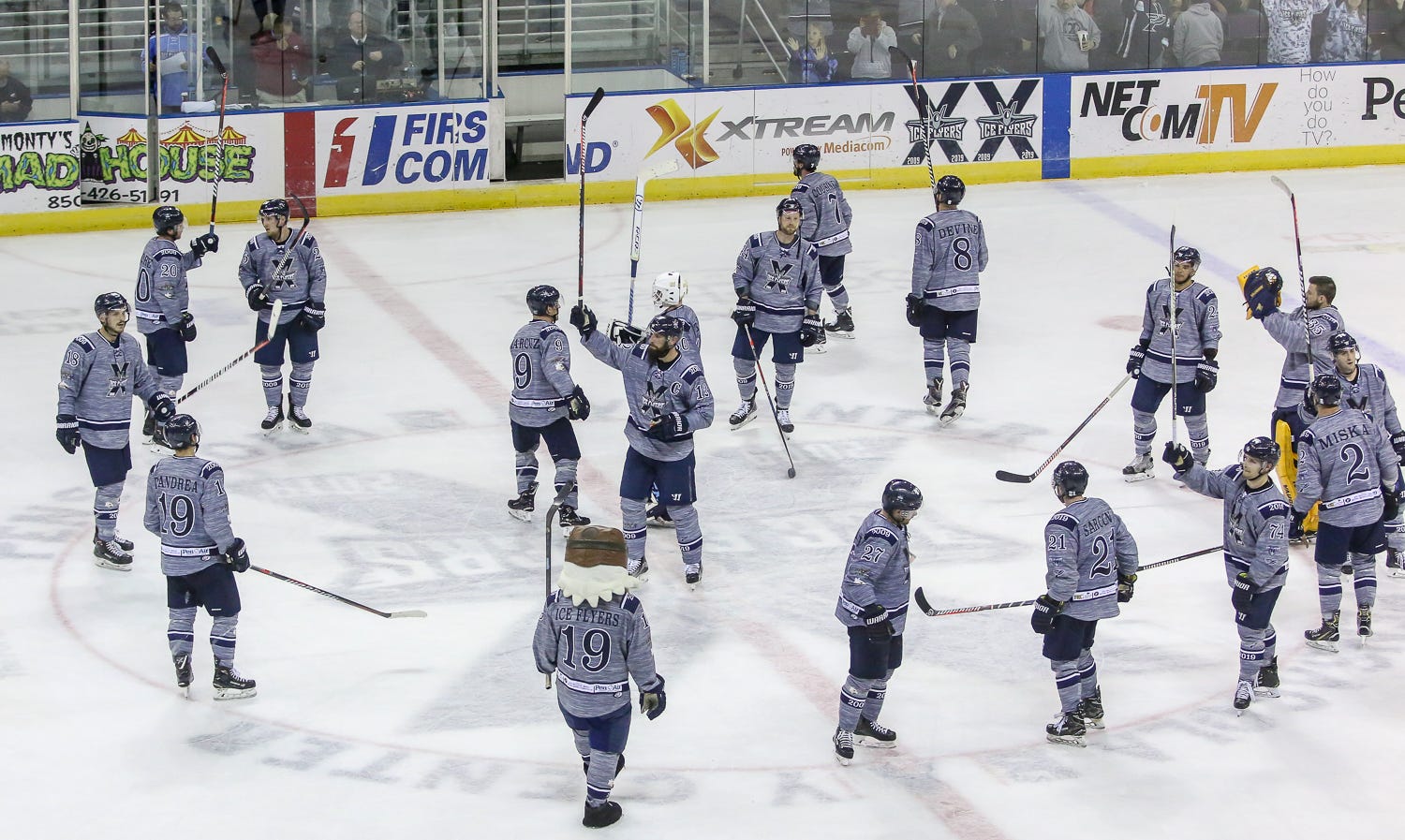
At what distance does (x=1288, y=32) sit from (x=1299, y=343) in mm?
10570

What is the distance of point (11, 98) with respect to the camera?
17359 millimetres

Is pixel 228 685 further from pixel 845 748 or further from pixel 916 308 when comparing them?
pixel 916 308

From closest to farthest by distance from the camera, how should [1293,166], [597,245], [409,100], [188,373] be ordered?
[188,373]
[597,245]
[409,100]
[1293,166]

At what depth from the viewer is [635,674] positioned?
682cm

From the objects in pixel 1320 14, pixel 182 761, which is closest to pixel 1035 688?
pixel 182 761

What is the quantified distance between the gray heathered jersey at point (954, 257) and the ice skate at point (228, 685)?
551 centimetres

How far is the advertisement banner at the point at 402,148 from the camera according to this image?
1812cm

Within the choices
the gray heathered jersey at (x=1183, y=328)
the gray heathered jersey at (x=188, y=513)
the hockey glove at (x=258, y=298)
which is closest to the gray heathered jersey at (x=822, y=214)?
the gray heathered jersey at (x=1183, y=328)

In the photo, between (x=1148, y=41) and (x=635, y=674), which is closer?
(x=635, y=674)

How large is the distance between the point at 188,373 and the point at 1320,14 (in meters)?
12.4

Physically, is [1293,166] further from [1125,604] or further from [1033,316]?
[1125,604]

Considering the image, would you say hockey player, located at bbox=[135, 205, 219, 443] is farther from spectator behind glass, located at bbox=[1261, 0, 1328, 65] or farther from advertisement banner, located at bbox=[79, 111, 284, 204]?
spectator behind glass, located at bbox=[1261, 0, 1328, 65]

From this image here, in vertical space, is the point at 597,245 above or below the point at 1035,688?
above

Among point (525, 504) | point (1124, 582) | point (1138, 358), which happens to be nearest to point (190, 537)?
point (525, 504)
